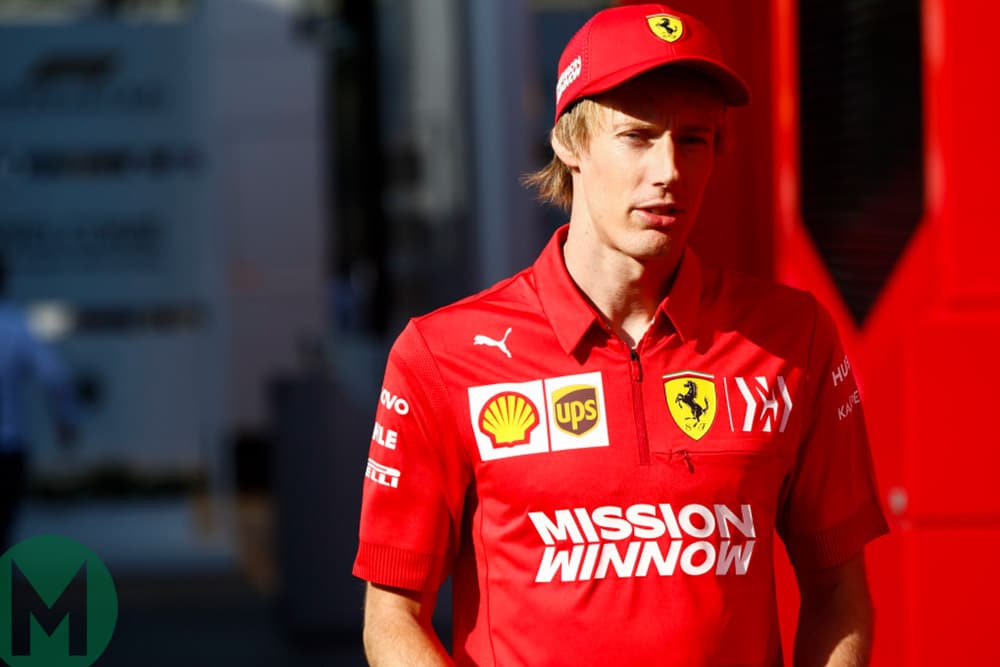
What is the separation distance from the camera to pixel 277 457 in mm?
8562

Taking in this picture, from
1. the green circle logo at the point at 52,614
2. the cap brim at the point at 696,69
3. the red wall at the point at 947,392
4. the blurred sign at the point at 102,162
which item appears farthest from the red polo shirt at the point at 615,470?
the blurred sign at the point at 102,162

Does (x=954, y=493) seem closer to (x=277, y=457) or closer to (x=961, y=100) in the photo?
(x=961, y=100)

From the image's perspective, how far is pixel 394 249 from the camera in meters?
10.3

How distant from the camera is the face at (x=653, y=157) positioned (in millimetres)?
2199

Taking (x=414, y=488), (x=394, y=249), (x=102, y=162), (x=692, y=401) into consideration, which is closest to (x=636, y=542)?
(x=692, y=401)

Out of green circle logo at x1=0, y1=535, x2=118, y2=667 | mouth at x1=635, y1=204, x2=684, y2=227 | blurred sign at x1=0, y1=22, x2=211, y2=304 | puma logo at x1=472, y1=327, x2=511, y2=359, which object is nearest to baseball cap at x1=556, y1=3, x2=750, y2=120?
mouth at x1=635, y1=204, x2=684, y2=227

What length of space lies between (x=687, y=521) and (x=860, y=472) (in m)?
0.28

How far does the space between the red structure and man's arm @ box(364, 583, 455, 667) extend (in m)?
0.90

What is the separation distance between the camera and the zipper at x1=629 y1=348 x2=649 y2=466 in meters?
2.18

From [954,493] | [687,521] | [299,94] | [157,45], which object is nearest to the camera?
[687,521]

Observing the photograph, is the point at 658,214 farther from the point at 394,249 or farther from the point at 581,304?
the point at 394,249

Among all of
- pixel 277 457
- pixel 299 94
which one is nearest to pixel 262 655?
pixel 277 457

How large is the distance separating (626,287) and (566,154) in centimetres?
19

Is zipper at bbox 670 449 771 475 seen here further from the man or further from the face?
the face
